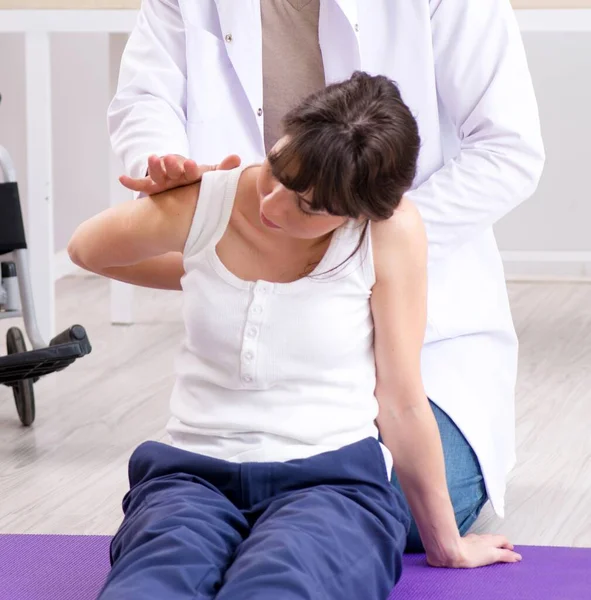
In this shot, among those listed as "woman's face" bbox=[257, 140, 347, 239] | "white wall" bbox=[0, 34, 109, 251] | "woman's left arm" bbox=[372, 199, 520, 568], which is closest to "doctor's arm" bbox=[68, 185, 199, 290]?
"woman's face" bbox=[257, 140, 347, 239]

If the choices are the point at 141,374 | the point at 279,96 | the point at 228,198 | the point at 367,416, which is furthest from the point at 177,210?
the point at 141,374

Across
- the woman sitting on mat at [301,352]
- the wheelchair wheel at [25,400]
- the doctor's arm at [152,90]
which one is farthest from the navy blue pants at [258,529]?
the wheelchair wheel at [25,400]

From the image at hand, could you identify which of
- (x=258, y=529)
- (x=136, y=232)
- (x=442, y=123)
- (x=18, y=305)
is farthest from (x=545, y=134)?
(x=258, y=529)

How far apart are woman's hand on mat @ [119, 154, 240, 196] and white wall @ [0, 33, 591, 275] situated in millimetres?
2419

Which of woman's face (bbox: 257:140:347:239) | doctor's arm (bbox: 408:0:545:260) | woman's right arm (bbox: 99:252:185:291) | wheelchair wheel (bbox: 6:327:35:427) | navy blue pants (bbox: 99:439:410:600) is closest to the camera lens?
navy blue pants (bbox: 99:439:410:600)

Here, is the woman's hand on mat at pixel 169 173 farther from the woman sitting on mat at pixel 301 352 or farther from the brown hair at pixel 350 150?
the brown hair at pixel 350 150

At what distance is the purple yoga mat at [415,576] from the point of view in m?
1.37

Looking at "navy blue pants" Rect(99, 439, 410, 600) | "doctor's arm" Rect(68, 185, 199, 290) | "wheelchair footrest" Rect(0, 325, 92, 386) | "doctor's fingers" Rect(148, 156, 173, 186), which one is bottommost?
"wheelchair footrest" Rect(0, 325, 92, 386)

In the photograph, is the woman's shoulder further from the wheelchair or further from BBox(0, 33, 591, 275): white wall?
BBox(0, 33, 591, 275): white wall

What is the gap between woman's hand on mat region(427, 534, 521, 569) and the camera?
143 centimetres

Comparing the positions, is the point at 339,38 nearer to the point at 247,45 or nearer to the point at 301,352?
the point at 247,45

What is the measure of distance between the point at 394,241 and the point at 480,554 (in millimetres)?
446

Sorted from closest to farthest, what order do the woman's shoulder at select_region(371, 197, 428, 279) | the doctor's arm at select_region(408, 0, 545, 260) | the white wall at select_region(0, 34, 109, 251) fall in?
the woman's shoulder at select_region(371, 197, 428, 279) → the doctor's arm at select_region(408, 0, 545, 260) → the white wall at select_region(0, 34, 109, 251)

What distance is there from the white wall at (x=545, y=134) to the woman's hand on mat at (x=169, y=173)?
2.42 m
